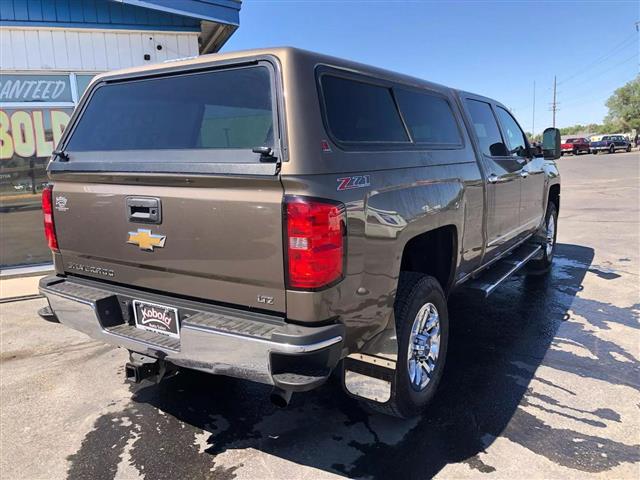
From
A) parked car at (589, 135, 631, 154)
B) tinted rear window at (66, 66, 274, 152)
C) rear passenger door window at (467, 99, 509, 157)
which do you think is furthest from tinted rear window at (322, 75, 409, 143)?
parked car at (589, 135, 631, 154)

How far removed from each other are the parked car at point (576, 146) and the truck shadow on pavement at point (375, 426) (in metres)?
45.0

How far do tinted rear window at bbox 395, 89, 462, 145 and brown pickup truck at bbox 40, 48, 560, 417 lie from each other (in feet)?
0.06

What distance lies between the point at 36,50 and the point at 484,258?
6870mm

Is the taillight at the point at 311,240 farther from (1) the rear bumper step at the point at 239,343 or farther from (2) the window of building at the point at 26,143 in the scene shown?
(2) the window of building at the point at 26,143

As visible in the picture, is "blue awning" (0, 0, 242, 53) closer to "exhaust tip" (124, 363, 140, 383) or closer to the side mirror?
the side mirror

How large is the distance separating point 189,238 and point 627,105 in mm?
90493

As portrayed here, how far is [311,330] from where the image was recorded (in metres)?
2.26

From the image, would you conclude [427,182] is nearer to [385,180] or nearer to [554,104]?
[385,180]

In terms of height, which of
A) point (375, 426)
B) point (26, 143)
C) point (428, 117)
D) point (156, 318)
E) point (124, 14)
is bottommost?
point (375, 426)

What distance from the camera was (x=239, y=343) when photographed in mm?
2273

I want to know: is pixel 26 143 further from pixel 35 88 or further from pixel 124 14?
pixel 124 14

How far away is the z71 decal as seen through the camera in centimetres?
236

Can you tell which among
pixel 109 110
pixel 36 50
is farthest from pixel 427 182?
pixel 36 50

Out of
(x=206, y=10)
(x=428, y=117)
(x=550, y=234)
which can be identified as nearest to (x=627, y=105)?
(x=550, y=234)
